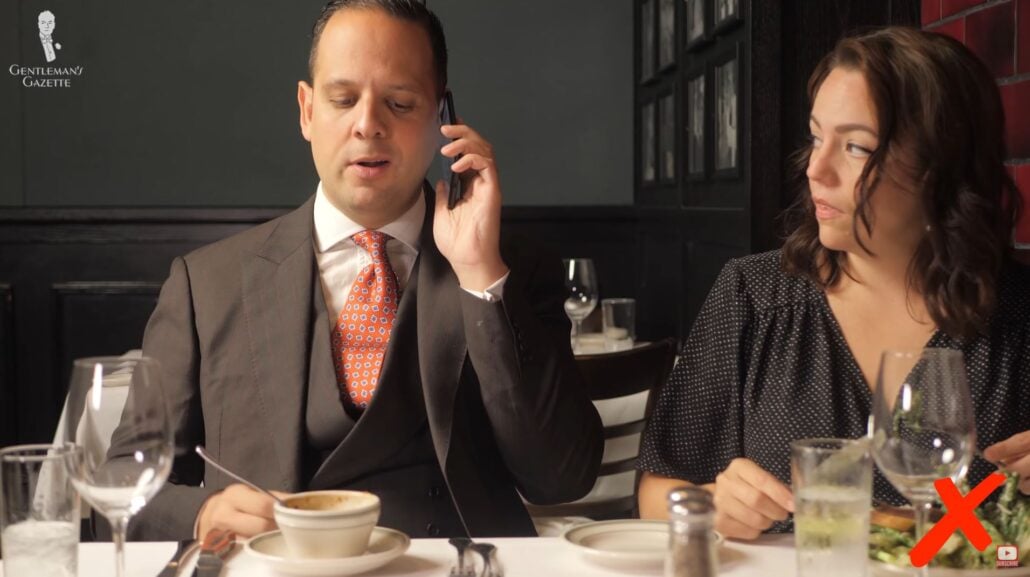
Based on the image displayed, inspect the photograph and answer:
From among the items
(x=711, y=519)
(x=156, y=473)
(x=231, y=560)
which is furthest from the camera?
(x=231, y=560)

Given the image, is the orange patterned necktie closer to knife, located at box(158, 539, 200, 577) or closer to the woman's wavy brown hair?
knife, located at box(158, 539, 200, 577)

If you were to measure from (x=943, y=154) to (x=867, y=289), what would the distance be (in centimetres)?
23

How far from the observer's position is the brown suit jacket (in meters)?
1.73

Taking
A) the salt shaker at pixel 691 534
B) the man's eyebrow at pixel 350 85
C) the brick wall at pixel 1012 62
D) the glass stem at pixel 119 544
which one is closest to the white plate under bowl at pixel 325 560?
the glass stem at pixel 119 544

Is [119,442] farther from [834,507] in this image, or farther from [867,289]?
[867,289]

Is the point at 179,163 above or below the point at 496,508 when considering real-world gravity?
above

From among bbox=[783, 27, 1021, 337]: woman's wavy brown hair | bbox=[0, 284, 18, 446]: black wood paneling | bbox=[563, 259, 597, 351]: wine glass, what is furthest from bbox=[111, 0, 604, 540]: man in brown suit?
bbox=[0, 284, 18, 446]: black wood paneling

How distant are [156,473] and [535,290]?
90cm

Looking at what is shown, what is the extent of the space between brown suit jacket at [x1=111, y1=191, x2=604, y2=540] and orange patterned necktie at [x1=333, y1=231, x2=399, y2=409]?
0.13 feet

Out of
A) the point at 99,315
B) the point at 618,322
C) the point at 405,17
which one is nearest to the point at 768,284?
the point at 405,17

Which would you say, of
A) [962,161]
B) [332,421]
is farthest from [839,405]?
[332,421]

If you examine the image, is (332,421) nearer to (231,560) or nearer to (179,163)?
(231,560)

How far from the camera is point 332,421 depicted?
1.76 m

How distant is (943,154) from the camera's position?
173 cm
